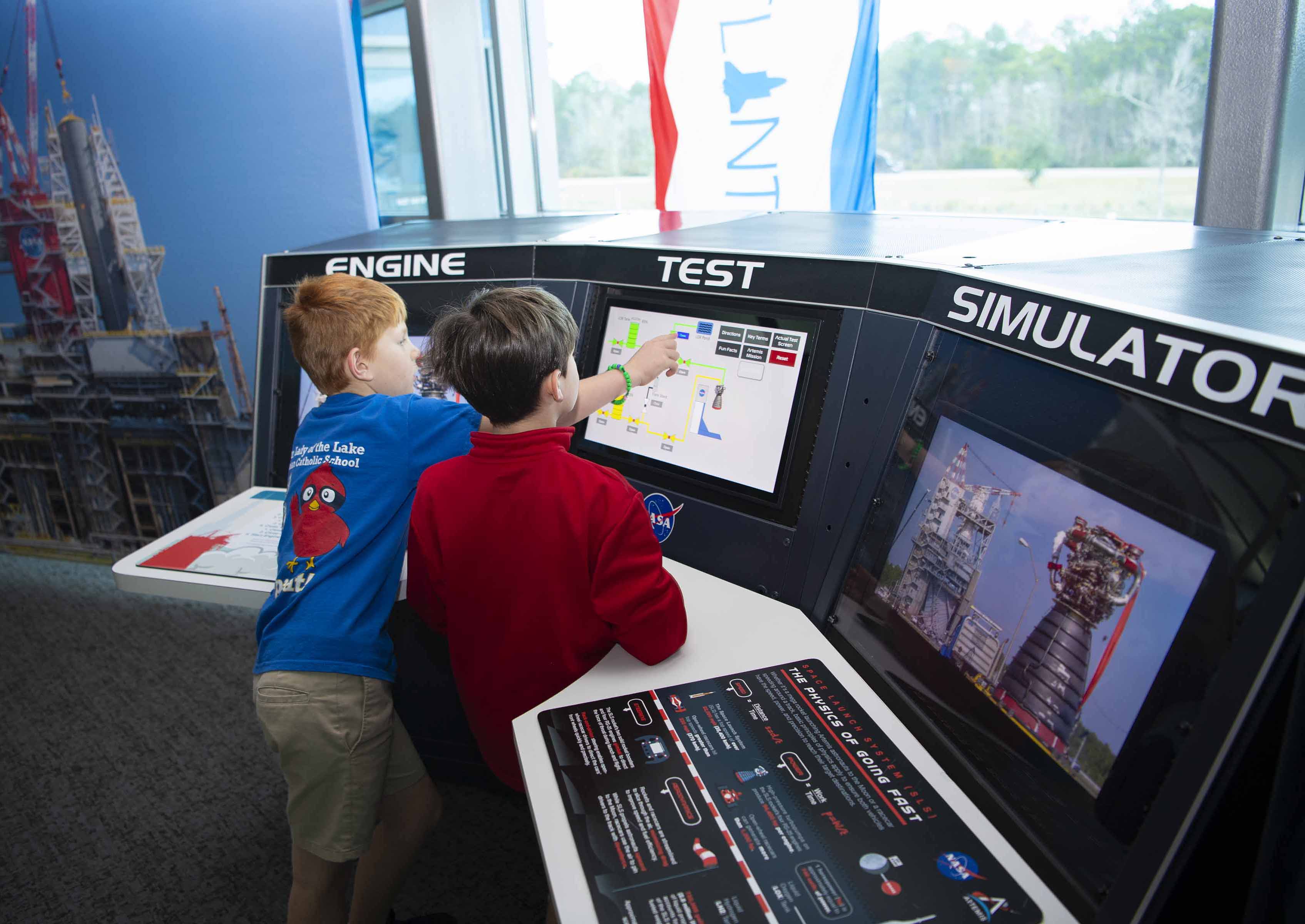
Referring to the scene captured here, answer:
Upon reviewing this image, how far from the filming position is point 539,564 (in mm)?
1064

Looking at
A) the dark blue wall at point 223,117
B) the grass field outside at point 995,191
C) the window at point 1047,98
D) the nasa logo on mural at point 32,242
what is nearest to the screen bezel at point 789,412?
the grass field outside at point 995,191

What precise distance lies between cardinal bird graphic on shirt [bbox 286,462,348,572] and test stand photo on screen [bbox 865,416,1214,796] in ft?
2.78

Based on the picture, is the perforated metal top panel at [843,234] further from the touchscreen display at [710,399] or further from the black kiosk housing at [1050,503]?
the touchscreen display at [710,399]

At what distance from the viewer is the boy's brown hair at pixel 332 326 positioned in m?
1.32

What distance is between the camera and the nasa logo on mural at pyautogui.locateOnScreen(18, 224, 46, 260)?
325 centimetres

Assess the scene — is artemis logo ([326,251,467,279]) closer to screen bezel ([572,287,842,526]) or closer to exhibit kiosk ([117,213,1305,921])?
screen bezel ([572,287,842,526])

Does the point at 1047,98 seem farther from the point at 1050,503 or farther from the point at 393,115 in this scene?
the point at 1050,503

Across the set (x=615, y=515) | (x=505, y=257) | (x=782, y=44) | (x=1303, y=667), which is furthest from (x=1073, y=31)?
(x=1303, y=667)

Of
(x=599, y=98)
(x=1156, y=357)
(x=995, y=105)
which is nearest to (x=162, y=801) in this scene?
(x=1156, y=357)

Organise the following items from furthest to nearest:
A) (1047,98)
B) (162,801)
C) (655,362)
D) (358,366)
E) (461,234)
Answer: (1047,98)
(461,234)
(162,801)
(655,362)
(358,366)

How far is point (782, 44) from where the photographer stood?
258cm

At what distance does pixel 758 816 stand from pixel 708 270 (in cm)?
93

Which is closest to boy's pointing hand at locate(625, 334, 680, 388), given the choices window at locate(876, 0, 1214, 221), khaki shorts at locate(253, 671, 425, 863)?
khaki shorts at locate(253, 671, 425, 863)

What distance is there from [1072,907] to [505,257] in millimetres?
1538
